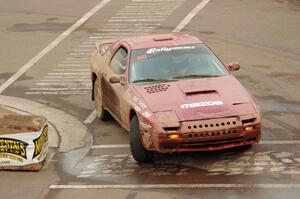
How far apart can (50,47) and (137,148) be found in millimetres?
10542

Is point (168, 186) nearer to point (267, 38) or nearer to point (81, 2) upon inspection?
point (267, 38)

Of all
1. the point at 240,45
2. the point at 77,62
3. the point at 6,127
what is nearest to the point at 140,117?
the point at 6,127

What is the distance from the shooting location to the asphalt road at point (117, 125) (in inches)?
425

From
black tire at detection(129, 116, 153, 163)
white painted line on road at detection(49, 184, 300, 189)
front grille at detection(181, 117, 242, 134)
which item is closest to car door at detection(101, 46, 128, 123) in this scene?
black tire at detection(129, 116, 153, 163)

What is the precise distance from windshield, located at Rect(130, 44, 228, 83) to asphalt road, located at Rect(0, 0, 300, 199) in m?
1.25

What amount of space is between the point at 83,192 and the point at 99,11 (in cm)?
1631

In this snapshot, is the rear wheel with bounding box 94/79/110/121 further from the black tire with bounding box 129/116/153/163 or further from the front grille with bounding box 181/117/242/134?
the front grille with bounding box 181/117/242/134

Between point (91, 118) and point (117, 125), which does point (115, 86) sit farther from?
point (91, 118)

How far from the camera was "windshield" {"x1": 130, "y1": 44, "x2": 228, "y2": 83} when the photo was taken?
12781 millimetres

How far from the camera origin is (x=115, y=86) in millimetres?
13375

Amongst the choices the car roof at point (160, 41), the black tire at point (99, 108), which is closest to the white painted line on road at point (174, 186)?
the car roof at point (160, 41)

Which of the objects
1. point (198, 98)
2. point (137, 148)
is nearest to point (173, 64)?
point (198, 98)

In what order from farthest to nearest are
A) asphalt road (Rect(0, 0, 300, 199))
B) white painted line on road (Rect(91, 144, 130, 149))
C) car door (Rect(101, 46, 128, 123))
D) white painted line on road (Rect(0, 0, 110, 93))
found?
white painted line on road (Rect(0, 0, 110, 93)) < car door (Rect(101, 46, 128, 123)) < white painted line on road (Rect(91, 144, 130, 149)) < asphalt road (Rect(0, 0, 300, 199))

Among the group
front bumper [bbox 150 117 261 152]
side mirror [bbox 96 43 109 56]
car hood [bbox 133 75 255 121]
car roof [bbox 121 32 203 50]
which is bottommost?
front bumper [bbox 150 117 261 152]
